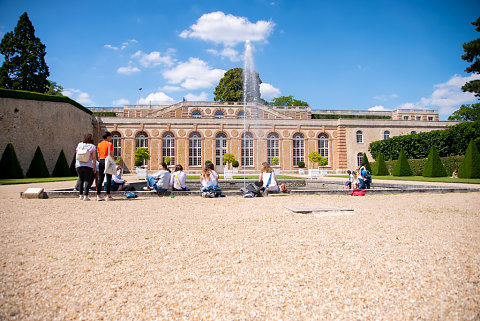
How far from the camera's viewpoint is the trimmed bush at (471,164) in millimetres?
17350

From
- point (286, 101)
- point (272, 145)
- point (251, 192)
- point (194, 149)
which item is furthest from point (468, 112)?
point (251, 192)

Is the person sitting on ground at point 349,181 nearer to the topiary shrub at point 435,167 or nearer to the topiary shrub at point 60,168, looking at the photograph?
the topiary shrub at point 435,167

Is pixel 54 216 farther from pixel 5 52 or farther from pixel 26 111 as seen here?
pixel 5 52

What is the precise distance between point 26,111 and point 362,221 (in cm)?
2731

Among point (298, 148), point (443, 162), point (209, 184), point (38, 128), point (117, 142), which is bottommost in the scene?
point (209, 184)

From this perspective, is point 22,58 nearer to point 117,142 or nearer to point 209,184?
point 117,142

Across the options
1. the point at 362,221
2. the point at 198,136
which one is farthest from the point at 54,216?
the point at 198,136

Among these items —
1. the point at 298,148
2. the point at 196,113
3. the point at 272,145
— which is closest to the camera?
the point at 272,145

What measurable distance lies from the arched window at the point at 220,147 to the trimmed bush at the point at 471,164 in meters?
22.8

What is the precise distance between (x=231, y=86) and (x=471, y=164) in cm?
3508

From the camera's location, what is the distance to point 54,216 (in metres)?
5.34

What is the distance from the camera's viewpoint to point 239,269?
2.76m

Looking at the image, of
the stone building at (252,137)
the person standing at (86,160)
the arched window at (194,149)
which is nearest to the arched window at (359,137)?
the stone building at (252,137)

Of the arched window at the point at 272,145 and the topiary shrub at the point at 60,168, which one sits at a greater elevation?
the arched window at the point at 272,145
